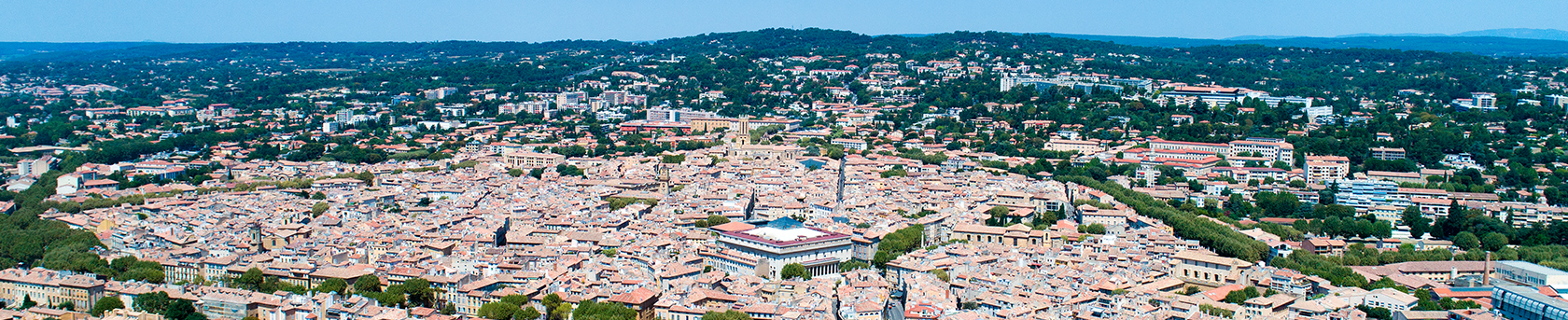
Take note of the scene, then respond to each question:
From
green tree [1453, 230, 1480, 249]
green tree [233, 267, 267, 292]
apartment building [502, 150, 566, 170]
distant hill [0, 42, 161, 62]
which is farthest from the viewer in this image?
distant hill [0, 42, 161, 62]

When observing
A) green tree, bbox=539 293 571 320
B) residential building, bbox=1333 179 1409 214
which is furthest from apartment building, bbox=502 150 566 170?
green tree, bbox=539 293 571 320

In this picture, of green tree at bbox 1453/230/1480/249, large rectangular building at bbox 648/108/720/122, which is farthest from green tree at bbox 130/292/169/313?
large rectangular building at bbox 648/108/720/122

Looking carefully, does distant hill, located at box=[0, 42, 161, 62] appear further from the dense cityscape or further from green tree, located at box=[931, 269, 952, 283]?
green tree, located at box=[931, 269, 952, 283]

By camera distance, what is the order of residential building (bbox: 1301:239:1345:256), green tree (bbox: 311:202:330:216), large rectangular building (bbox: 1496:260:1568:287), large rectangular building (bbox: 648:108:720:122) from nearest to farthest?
large rectangular building (bbox: 1496:260:1568:287)
residential building (bbox: 1301:239:1345:256)
green tree (bbox: 311:202:330:216)
large rectangular building (bbox: 648:108:720:122)

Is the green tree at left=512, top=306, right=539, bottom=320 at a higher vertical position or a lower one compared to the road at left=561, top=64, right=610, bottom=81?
lower

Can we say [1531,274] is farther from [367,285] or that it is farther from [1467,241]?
[367,285]

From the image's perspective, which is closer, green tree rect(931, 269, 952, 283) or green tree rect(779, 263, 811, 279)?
green tree rect(931, 269, 952, 283)
